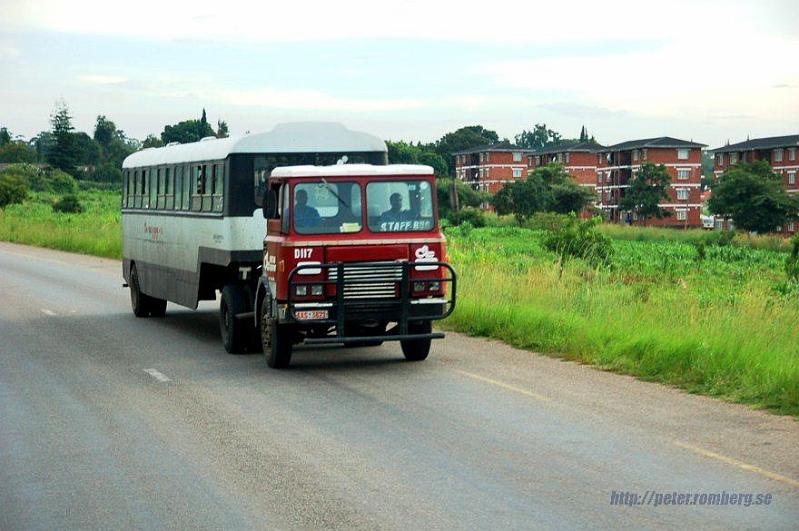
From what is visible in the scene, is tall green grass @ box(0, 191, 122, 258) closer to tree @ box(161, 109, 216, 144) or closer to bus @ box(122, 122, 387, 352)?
bus @ box(122, 122, 387, 352)

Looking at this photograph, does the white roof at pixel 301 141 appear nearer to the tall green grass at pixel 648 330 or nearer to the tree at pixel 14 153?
the tall green grass at pixel 648 330

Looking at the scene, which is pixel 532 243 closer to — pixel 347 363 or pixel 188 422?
pixel 347 363

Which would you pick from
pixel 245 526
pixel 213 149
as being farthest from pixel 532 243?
pixel 245 526

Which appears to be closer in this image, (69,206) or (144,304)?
(144,304)

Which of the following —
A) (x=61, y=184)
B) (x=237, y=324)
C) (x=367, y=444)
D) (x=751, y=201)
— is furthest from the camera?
(x=61, y=184)

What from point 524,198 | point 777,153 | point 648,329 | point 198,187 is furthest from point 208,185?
point 777,153

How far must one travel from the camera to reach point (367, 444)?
33.9 feet

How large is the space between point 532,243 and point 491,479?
63.5 metres

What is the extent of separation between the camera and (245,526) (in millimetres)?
7637

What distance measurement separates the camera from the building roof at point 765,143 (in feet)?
446

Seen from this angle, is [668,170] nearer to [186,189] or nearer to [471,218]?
[471,218]

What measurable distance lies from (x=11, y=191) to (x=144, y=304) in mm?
91074

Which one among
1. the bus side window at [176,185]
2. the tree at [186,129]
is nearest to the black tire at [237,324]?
the bus side window at [176,185]

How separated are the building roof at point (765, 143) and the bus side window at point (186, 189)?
4816 inches
